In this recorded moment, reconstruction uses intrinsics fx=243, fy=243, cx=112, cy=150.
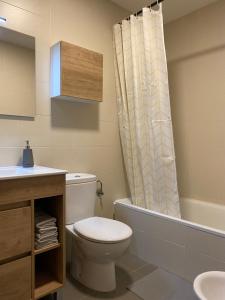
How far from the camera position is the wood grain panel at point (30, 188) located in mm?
1307

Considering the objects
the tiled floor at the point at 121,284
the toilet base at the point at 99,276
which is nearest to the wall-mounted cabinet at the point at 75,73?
the toilet base at the point at 99,276

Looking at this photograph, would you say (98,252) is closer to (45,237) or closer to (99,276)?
(99,276)

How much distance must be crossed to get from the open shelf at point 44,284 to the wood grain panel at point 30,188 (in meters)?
0.61

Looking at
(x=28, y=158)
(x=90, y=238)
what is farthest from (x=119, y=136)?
(x=90, y=238)

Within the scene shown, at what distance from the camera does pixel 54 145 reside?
2039 millimetres

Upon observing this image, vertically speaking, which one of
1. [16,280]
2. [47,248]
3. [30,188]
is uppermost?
[30,188]

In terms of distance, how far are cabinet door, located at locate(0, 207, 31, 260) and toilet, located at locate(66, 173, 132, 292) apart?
0.42 metres

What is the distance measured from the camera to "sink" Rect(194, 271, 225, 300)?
1.02 meters

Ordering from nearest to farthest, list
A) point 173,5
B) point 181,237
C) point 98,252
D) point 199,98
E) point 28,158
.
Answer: point 98,252, point 28,158, point 181,237, point 173,5, point 199,98

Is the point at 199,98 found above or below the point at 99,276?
above

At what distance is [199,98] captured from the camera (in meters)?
2.57

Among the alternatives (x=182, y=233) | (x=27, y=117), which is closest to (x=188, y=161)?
(x=182, y=233)

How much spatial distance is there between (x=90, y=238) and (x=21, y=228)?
47 centimetres

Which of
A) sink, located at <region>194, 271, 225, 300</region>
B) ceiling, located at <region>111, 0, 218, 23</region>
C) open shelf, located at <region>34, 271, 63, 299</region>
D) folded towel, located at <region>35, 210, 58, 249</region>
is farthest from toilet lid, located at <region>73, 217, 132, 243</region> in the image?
ceiling, located at <region>111, 0, 218, 23</region>
